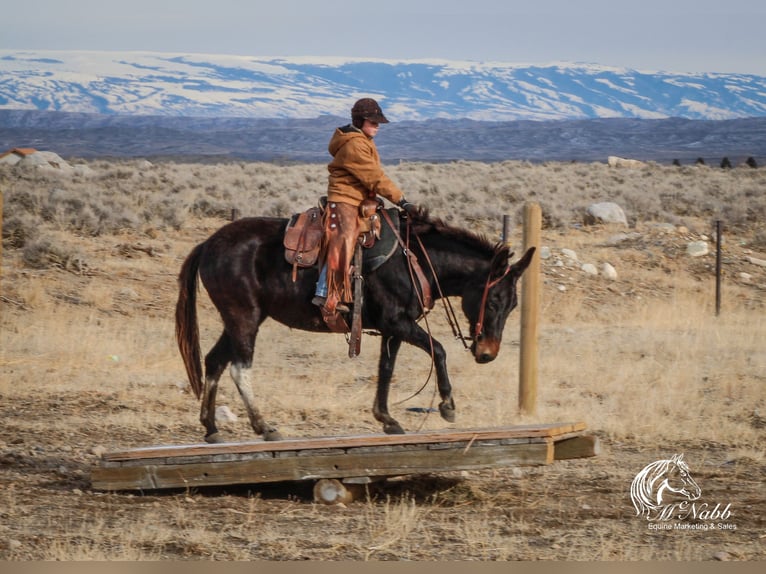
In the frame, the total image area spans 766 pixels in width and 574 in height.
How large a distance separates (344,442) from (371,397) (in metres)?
4.00

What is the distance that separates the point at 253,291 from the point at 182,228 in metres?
15.1

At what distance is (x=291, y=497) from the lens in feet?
24.1

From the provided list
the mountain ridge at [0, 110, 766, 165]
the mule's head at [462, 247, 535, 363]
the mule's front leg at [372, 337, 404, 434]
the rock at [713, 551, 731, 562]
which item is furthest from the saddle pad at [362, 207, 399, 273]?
the mountain ridge at [0, 110, 766, 165]

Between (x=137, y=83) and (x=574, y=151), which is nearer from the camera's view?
(x=574, y=151)

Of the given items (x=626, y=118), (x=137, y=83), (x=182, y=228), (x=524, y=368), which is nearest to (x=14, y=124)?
(x=137, y=83)

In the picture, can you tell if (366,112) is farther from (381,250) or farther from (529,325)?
(529,325)

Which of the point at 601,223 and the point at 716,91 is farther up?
the point at 716,91

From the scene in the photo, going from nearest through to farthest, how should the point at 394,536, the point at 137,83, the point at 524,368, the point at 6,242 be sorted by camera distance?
the point at 394,536, the point at 524,368, the point at 6,242, the point at 137,83

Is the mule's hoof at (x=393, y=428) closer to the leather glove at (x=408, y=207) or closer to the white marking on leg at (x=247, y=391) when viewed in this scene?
the white marking on leg at (x=247, y=391)

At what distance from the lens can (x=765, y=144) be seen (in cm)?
9738

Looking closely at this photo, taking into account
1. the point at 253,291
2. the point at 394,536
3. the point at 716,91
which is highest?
the point at 716,91

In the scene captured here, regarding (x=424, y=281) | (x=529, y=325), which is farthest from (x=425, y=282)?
(x=529, y=325)

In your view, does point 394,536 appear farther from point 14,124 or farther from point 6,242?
point 14,124

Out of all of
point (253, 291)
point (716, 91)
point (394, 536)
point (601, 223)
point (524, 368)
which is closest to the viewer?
point (394, 536)
